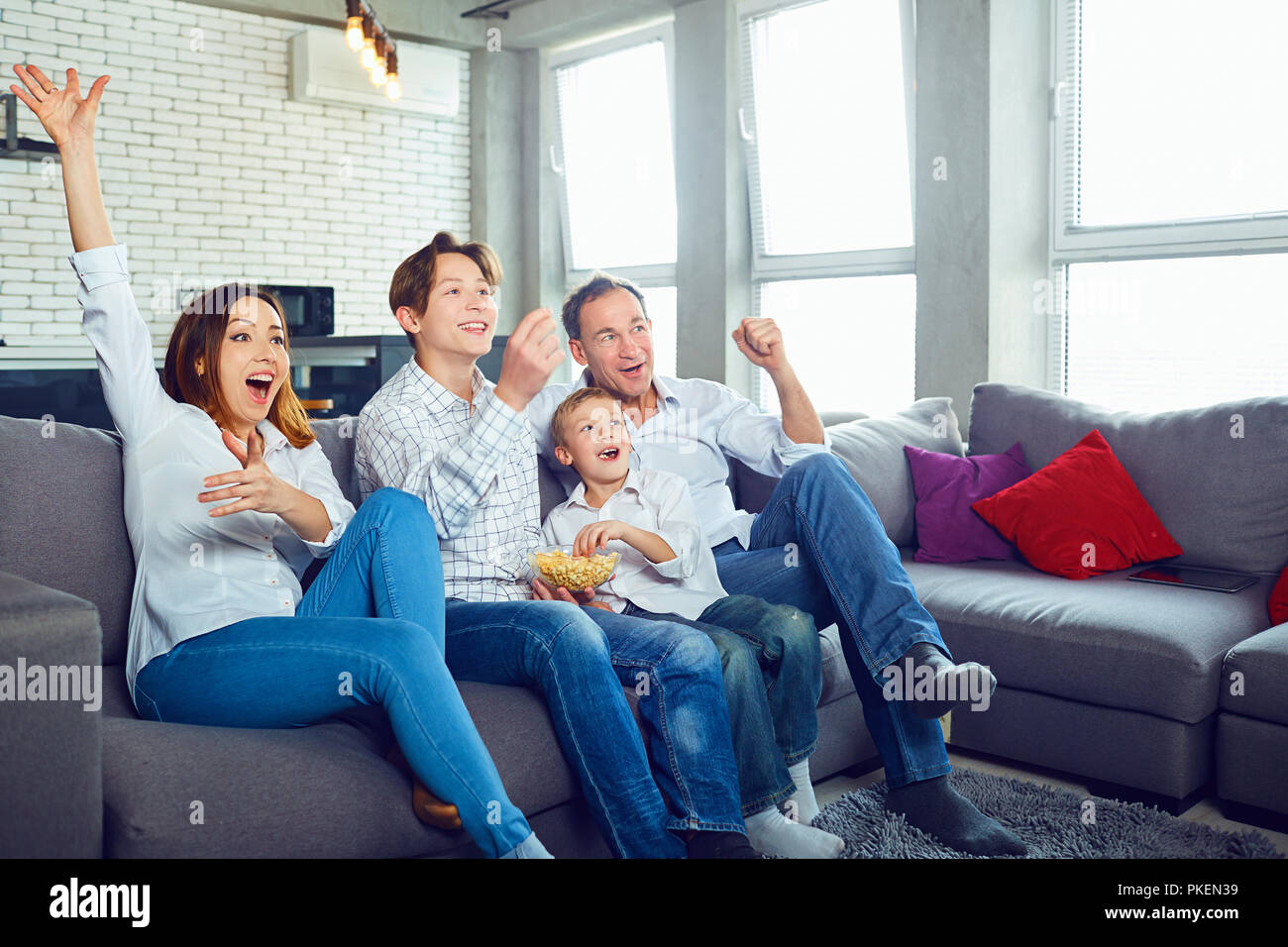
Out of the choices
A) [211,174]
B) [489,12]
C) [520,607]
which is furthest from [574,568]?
[489,12]

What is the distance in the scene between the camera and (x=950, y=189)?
4.60 meters

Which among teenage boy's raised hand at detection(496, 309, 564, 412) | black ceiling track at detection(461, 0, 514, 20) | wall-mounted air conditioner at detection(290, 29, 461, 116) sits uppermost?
black ceiling track at detection(461, 0, 514, 20)

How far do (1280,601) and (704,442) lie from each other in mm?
1480

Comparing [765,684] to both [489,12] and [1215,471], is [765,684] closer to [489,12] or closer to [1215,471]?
[1215,471]

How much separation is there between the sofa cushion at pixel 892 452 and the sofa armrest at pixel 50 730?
7.34 feet

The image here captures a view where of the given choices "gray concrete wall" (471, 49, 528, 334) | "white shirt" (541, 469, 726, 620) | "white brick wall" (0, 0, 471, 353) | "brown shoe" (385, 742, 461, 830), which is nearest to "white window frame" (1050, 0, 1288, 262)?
"white shirt" (541, 469, 726, 620)

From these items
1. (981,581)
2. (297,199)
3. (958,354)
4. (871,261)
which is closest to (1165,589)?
(981,581)

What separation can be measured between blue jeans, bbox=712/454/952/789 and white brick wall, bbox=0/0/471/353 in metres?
4.71

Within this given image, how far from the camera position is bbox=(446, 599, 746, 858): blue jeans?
1821 mm

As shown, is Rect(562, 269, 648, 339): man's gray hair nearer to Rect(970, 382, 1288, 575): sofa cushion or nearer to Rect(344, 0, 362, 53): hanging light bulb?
Rect(970, 382, 1288, 575): sofa cushion
